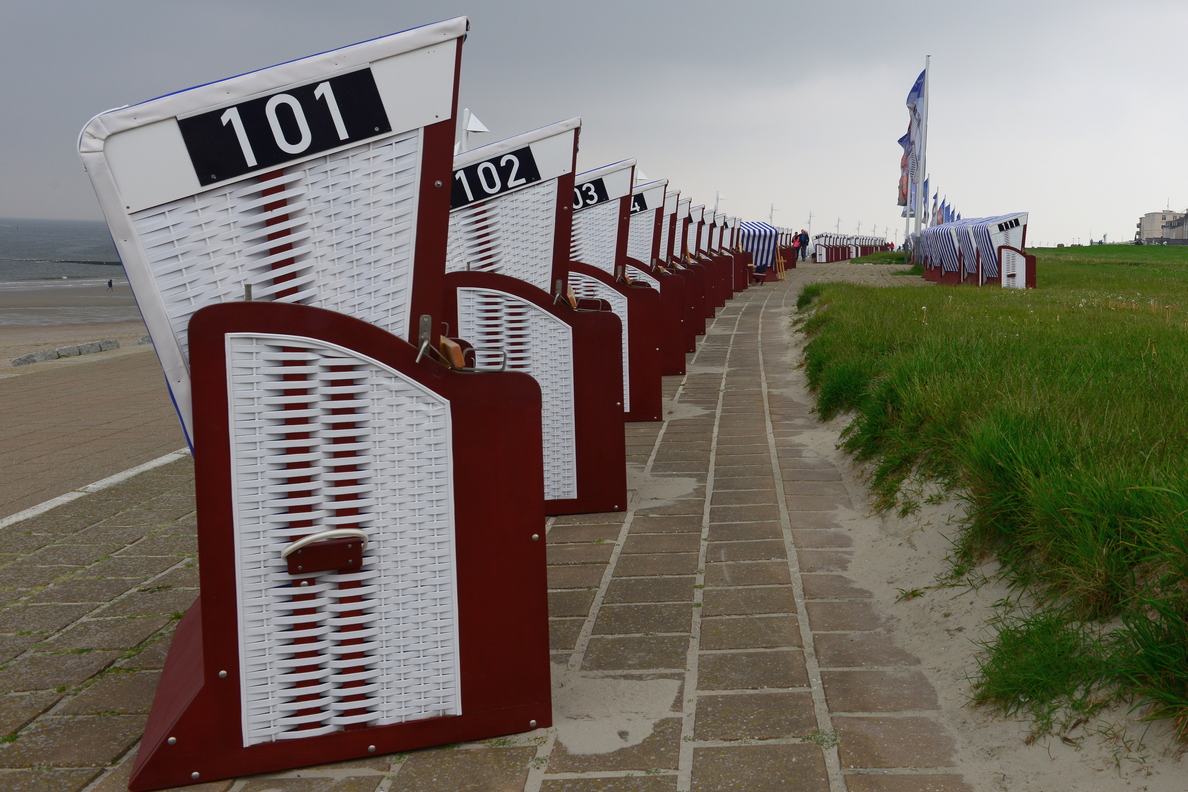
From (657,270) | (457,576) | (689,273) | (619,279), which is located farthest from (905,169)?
(457,576)

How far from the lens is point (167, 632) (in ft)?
12.0

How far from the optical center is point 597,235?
7957 mm

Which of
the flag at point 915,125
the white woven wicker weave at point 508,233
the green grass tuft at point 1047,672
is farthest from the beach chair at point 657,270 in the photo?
the flag at point 915,125

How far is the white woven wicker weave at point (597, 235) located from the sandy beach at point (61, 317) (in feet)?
14.7

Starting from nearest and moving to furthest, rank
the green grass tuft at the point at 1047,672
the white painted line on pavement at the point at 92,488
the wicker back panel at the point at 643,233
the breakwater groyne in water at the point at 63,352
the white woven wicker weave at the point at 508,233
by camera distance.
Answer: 1. the green grass tuft at the point at 1047,672
2. the white woven wicker weave at the point at 508,233
3. the white painted line on pavement at the point at 92,488
4. the wicker back panel at the point at 643,233
5. the breakwater groyne in water at the point at 63,352

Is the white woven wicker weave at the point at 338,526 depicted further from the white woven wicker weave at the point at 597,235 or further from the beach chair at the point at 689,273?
the beach chair at the point at 689,273

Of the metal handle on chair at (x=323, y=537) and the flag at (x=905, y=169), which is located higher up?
the flag at (x=905, y=169)

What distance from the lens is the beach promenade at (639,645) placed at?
2598mm

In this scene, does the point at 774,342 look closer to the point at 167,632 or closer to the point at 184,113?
the point at 167,632

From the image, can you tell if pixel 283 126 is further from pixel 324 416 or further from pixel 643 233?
pixel 643 233

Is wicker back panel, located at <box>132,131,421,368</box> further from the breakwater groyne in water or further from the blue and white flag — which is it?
the blue and white flag

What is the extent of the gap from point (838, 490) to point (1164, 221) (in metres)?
162

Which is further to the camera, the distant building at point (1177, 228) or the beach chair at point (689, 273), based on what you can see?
the distant building at point (1177, 228)

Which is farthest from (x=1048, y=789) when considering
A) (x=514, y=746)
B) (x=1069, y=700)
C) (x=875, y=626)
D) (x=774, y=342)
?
(x=774, y=342)
